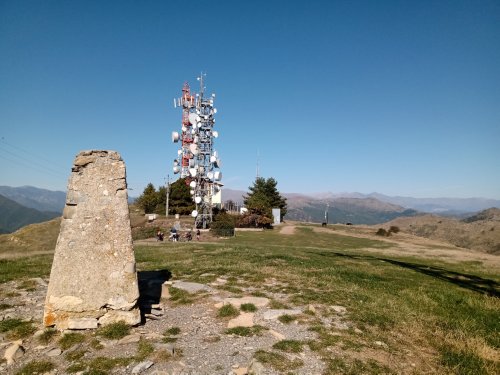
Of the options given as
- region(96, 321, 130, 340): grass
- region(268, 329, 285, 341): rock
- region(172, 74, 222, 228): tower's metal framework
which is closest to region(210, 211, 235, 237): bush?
region(172, 74, 222, 228): tower's metal framework

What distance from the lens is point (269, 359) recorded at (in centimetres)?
687

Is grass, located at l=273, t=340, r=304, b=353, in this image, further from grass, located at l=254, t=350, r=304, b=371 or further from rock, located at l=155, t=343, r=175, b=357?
rock, located at l=155, t=343, r=175, b=357

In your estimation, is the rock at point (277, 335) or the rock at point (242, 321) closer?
the rock at point (277, 335)

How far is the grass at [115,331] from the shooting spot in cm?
776

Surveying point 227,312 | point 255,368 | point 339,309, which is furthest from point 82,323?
point 339,309

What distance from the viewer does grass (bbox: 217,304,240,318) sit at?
9406 mm

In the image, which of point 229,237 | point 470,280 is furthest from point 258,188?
point 470,280

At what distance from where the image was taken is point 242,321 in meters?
9.04

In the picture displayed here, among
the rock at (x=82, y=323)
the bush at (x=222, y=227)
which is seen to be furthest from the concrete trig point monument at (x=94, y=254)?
the bush at (x=222, y=227)

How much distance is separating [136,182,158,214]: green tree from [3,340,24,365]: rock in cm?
6367

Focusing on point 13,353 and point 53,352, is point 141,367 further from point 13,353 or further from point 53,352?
point 13,353

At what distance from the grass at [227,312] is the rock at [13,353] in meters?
4.69

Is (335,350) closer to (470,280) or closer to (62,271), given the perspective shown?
(62,271)

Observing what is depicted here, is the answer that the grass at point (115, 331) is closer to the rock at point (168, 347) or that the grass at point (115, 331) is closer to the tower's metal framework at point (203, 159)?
the rock at point (168, 347)
